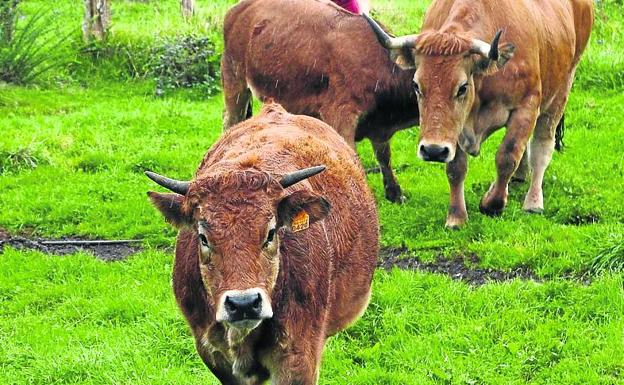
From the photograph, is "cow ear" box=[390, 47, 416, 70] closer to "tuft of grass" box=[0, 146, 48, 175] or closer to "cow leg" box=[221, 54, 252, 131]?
"cow leg" box=[221, 54, 252, 131]

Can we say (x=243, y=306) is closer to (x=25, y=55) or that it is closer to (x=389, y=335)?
(x=389, y=335)

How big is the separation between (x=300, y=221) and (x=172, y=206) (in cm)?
63

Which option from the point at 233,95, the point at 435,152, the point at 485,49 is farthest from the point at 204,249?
the point at 233,95

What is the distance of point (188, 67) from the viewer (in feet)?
47.3

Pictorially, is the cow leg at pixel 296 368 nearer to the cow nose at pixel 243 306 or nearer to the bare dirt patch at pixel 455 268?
the cow nose at pixel 243 306

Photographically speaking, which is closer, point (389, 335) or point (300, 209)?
point (300, 209)

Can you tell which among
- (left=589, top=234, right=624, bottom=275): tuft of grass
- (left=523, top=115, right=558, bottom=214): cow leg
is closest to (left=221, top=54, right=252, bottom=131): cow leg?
(left=523, top=115, right=558, bottom=214): cow leg

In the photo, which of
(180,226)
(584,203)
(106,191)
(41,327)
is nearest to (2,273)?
(41,327)

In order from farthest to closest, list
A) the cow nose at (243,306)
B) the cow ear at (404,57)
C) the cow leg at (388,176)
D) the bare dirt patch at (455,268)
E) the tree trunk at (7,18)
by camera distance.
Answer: the tree trunk at (7,18), the cow leg at (388,176), the cow ear at (404,57), the bare dirt patch at (455,268), the cow nose at (243,306)

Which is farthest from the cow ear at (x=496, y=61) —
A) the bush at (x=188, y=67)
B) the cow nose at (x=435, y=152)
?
the bush at (x=188, y=67)

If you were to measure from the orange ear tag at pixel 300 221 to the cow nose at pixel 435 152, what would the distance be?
3.63m

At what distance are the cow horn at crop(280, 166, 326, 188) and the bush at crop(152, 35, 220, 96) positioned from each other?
976 cm

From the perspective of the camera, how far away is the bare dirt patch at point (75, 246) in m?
8.90

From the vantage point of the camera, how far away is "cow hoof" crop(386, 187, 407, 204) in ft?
32.4
